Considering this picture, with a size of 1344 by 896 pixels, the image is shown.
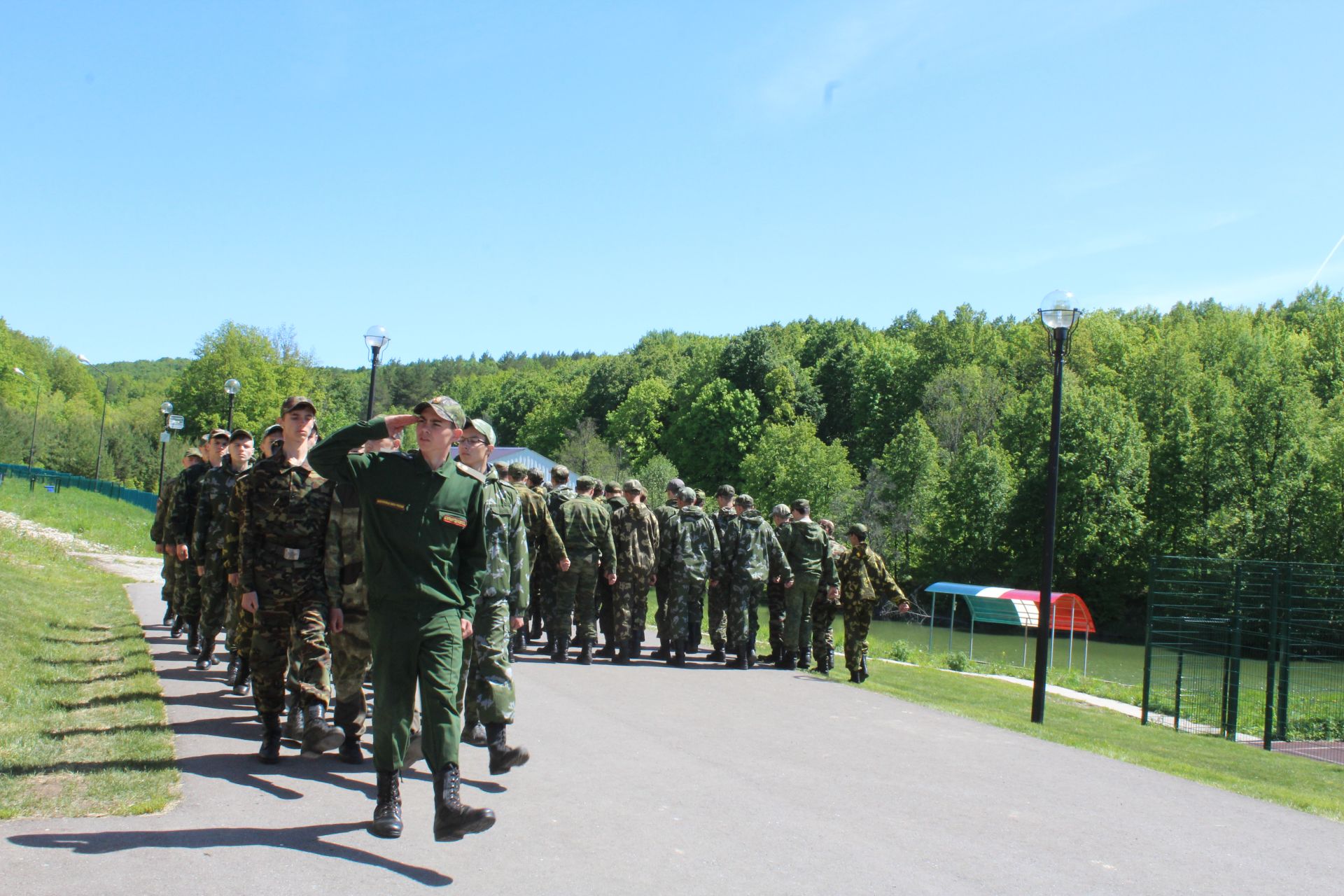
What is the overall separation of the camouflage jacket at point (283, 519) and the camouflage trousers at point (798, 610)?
8.28 meters

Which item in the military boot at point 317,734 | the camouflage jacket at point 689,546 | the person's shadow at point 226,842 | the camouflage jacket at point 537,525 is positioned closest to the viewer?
the person's shadow at point 226,842

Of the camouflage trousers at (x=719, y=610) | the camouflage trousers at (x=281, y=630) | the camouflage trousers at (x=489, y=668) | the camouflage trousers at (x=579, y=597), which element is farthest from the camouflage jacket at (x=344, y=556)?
the camouflage trousers at (x=719, y=610)

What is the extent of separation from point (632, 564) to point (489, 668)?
6774 mm

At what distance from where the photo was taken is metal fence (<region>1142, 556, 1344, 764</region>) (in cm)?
1520

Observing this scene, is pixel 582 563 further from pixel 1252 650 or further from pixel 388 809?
pixel 1252 650

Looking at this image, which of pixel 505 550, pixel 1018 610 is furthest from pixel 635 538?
pixel 1018 610

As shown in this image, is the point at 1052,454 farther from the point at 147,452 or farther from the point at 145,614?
the point at 147,452

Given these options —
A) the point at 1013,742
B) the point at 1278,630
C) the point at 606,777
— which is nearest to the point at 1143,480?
the point at 1278,630

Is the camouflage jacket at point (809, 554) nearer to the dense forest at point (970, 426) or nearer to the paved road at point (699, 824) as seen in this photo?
the paved road at point (699, 824)

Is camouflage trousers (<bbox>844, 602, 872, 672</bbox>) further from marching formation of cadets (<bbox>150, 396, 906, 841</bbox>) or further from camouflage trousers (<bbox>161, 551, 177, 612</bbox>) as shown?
camouflage trousers (<bbox>161, 551, 177, 612</bbox>)

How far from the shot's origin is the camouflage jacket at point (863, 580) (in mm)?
13852

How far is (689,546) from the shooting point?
45.4 ft

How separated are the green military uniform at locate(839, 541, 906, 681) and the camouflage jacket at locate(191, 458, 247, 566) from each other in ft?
24.8

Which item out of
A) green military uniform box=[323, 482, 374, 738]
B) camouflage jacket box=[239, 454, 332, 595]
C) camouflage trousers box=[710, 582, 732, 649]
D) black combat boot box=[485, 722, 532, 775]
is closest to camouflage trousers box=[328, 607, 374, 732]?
green military uniform box=[323, 482, 374, 738]
